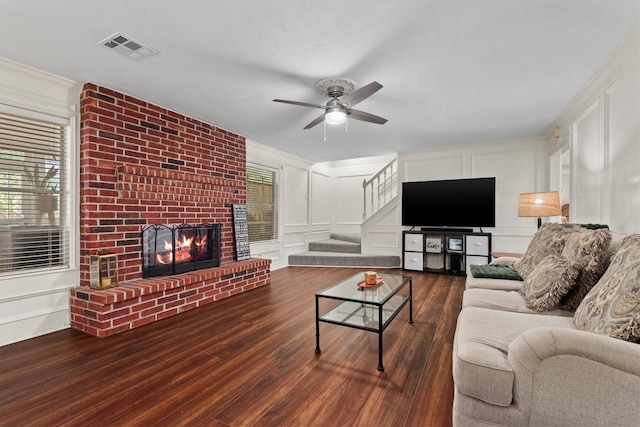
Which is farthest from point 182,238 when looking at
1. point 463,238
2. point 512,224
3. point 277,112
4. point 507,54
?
point 512,224

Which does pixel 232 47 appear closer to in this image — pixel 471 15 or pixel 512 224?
pixel 471 15

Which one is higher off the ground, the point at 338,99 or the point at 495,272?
the point at 338,99

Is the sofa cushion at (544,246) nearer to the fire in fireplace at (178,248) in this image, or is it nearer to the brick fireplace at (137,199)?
the brick fireplace at (137,199)

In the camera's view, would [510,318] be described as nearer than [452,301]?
Yes

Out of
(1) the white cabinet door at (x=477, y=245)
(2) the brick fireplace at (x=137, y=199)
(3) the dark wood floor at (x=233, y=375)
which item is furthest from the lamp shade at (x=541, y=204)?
(2) the brick fireplace at (x=137, y=199)

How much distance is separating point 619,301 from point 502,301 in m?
0.88

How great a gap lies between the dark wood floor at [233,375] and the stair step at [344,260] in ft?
9.19

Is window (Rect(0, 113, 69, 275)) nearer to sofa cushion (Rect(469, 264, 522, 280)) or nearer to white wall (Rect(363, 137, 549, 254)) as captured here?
sofa cushion (Rect(469, 264, 522, 280))

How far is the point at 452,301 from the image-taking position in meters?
3.72

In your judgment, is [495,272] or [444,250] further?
[444,250]

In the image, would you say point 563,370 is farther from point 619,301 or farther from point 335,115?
point 335,115

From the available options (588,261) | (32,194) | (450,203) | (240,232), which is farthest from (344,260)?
(32,194)

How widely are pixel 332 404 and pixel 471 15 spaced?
2529 mm

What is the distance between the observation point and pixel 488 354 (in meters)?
1.32
